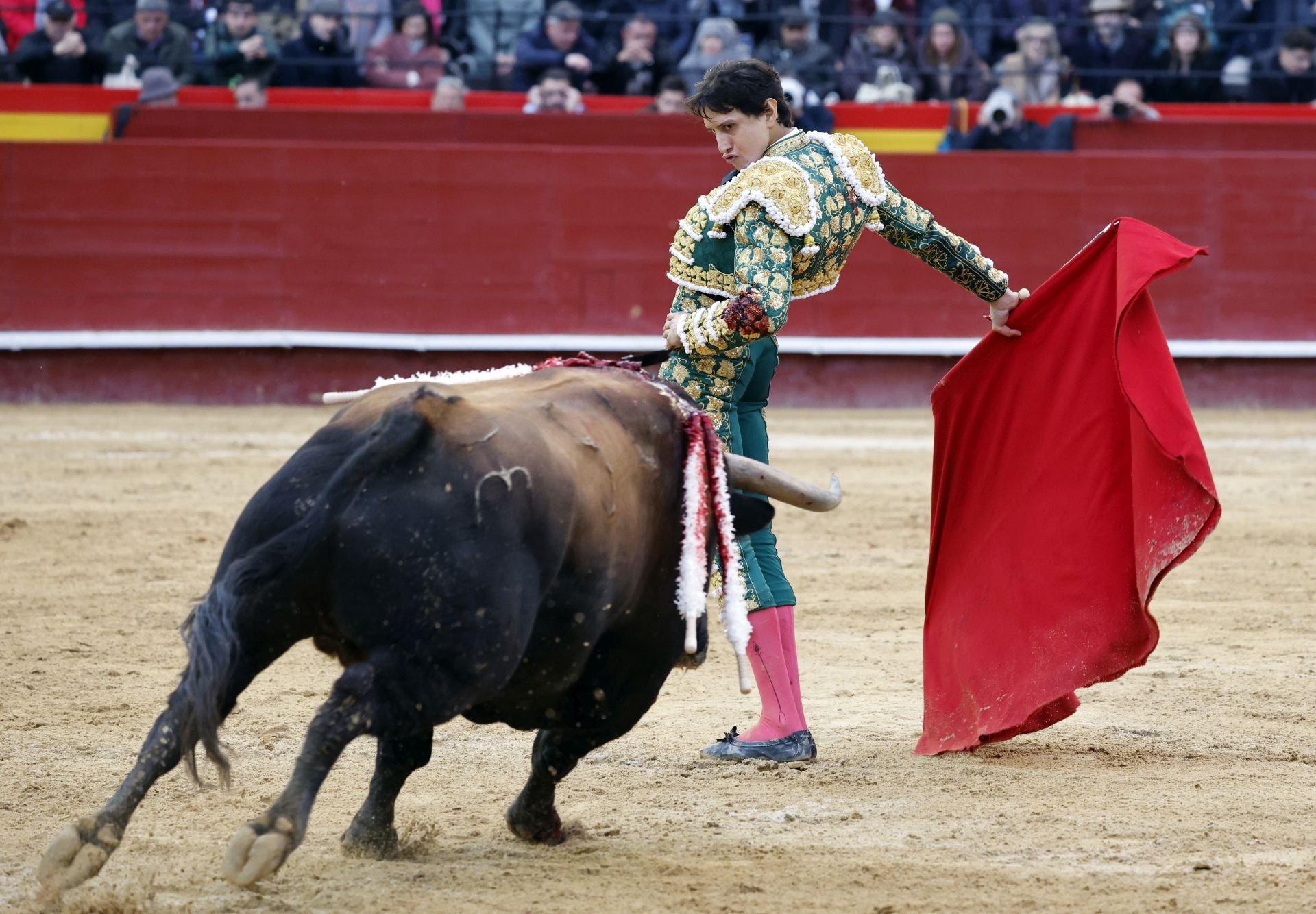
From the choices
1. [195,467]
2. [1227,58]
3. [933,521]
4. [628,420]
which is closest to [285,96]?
[195,467]

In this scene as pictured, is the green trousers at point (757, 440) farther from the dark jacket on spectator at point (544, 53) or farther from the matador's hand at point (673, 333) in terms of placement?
the dark jacket on spectator at point (544, 53)

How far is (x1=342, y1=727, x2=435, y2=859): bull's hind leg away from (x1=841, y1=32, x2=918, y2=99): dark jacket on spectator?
7196mm

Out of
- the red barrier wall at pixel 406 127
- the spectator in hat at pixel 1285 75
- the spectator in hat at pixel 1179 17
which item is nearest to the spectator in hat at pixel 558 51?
the red barrier wall at pixel 406 127

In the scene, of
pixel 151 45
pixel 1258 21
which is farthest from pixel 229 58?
pixel 1258 21

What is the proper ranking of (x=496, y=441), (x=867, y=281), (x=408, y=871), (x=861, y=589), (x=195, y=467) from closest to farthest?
(x=496, y=441)
(x=408, y=871)
(x=861, y=589)
(x=195, y=467)
(x=867, y=281)

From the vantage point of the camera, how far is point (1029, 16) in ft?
30.2

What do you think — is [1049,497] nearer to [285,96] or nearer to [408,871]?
[408,871]

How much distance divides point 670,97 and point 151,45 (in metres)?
2.90

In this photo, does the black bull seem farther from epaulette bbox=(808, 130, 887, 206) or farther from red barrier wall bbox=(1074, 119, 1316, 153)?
red barrier wall bbox=(1074, 119, 1316, 153)

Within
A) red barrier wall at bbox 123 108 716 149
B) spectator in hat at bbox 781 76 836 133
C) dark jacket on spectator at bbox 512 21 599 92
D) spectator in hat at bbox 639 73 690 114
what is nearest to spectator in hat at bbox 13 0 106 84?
red barrier wall at bbox 123 108 716 149

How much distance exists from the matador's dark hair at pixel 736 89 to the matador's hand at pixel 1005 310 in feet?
2.27

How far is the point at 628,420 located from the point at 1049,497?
3.56ft

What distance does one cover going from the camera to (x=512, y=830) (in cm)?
252

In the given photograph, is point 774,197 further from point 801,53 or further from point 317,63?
point 317,63
